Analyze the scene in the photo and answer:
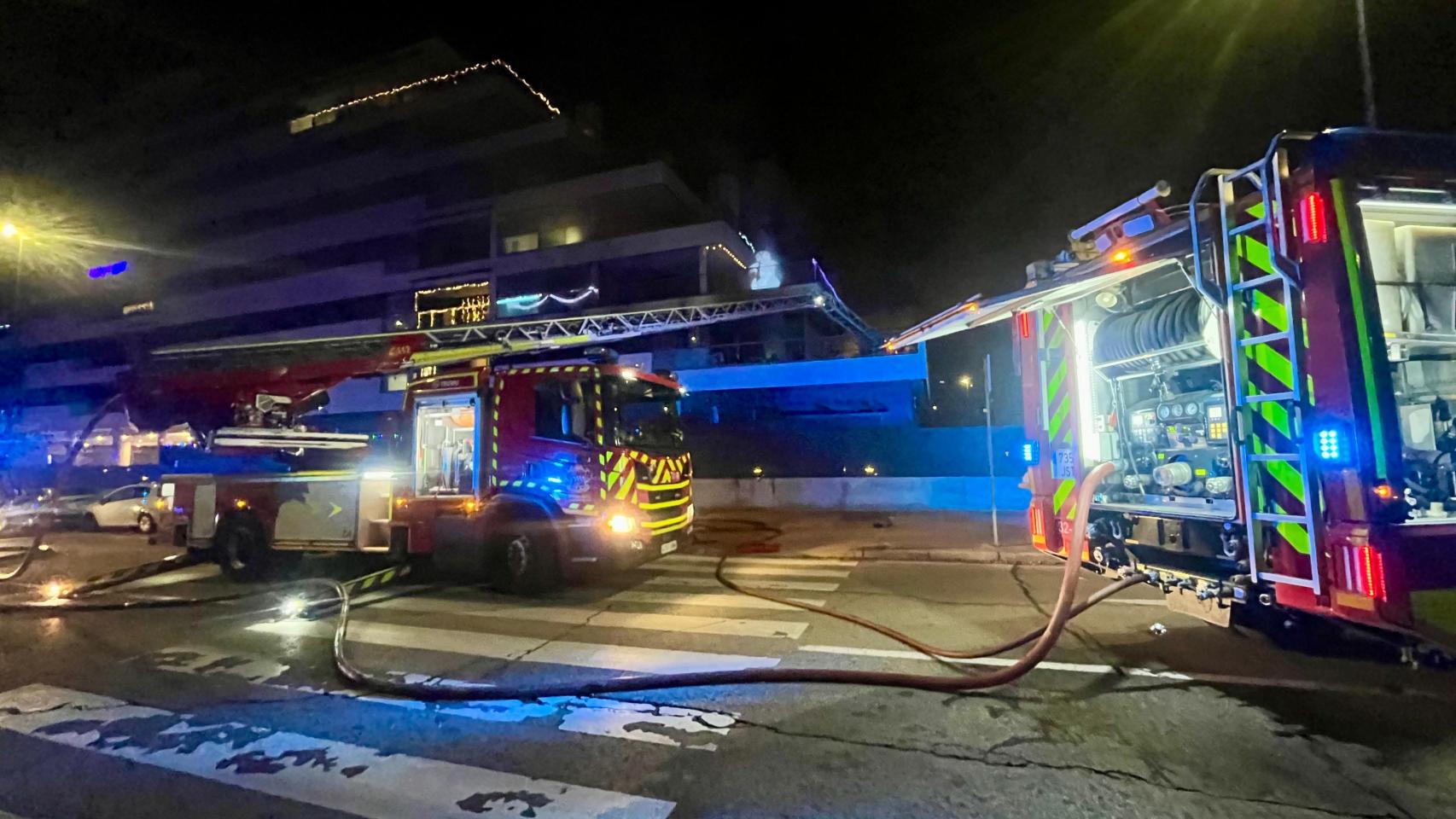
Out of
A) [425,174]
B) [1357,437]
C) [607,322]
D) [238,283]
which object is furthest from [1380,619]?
[238,283]

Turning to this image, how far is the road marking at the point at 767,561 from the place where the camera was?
34.4 feet

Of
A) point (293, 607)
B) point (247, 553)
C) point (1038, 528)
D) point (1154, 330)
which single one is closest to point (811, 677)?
point (1038, 528)

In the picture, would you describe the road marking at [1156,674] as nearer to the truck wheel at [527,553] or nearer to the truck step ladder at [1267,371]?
the truck step ladder at [1267,371]

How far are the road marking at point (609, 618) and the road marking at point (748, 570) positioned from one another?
2.62 meters

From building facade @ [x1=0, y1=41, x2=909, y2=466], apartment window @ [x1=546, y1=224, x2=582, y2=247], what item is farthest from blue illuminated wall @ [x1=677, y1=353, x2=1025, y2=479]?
apartment window @ [x1=546, y1=224, x2=582, y2=247]

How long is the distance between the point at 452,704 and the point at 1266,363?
565cm

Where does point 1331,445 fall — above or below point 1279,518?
above

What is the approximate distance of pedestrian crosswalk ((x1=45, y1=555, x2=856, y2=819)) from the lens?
3.54 metres

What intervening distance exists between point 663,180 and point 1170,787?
27.2m

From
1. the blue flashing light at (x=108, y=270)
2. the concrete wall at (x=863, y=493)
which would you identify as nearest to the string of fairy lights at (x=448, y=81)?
the blue flashing light at (x=108, y=270)

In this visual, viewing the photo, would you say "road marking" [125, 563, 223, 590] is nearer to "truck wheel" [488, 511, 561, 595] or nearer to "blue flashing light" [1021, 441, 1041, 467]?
"truck wheel" [488, 511, 561, 595]

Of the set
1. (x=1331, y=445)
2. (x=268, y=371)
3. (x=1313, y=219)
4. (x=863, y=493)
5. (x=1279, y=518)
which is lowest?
(x=863, y=493)

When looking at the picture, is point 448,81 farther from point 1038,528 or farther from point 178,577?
point 1038,528

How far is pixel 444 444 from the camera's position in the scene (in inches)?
369
